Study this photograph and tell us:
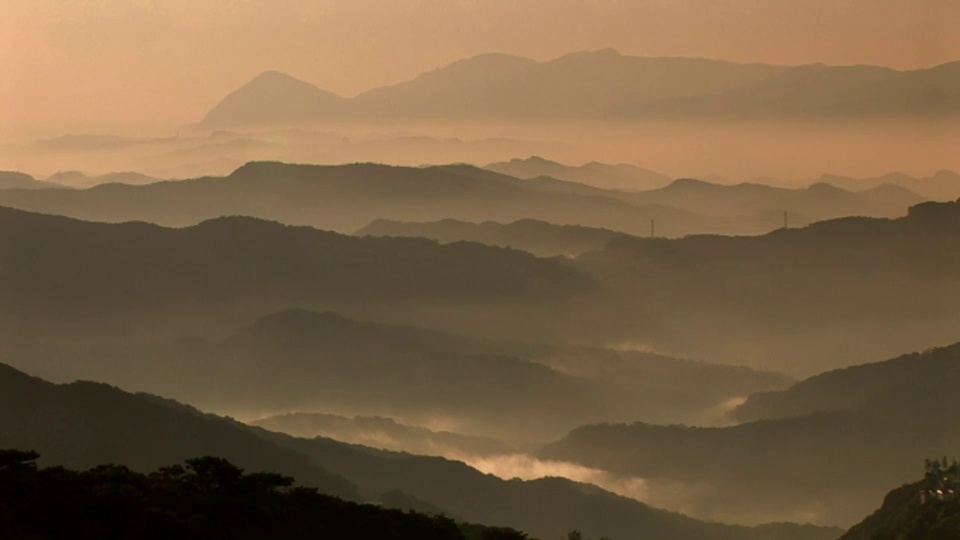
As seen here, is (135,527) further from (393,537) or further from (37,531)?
(393,537)

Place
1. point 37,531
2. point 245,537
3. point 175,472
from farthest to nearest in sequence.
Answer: point 175,472 < point 245,537 < point 37,531

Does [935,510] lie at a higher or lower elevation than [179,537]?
higher

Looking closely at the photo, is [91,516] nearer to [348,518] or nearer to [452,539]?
[348,518]

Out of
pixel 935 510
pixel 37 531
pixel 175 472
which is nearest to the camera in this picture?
pixel 37 531

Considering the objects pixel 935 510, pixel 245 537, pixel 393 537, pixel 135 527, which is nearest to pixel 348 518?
pixel 393 537

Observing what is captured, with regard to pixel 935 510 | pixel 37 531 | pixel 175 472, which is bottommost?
pixel 37 531

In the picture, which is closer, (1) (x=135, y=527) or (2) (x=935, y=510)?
(1) (x=135, y=527)

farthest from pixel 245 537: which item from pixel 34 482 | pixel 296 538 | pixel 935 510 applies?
pixel 935 510
